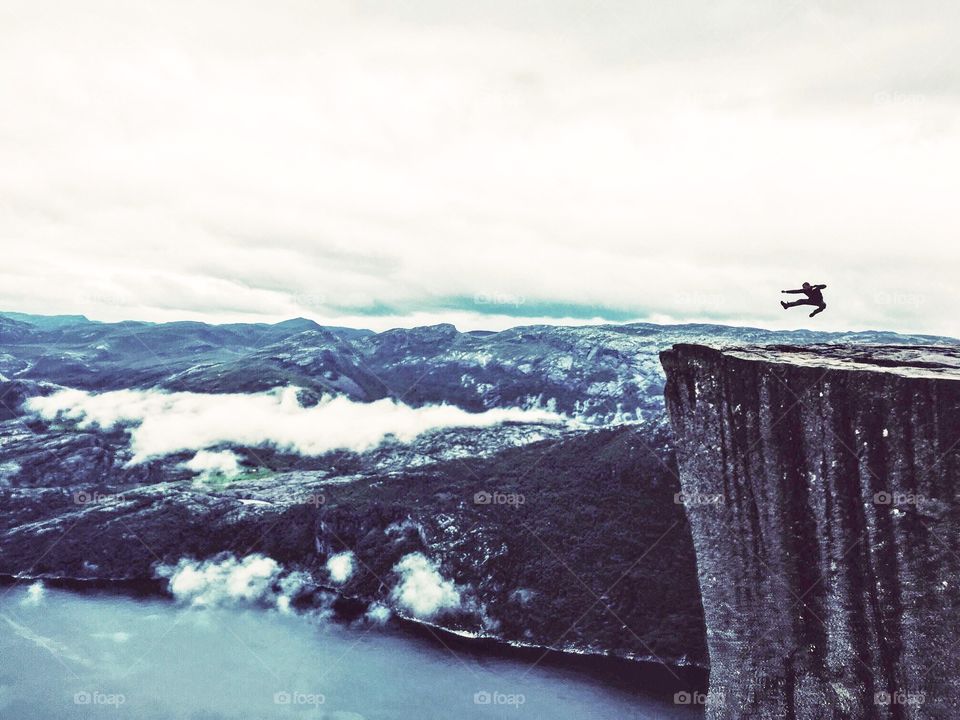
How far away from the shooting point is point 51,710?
3964 inches

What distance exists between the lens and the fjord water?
101 metres

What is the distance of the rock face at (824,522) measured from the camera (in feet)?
98.5

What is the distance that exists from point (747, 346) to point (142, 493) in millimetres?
212242

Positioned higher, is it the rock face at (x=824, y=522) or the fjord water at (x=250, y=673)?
the rock face at (x=824, y=522)

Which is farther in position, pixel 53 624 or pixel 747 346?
pixel 53 624

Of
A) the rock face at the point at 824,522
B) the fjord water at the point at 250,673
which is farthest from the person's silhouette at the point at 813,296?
the fjord water at the point at 250,673

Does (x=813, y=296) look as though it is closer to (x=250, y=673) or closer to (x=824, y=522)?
(x=824, y=522)

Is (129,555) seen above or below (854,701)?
below

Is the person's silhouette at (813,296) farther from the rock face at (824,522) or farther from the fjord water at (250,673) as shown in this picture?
the fjord water at (250,673)

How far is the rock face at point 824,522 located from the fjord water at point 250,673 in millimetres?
72598

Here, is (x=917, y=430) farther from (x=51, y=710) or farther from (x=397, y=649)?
(x=51, y=710)

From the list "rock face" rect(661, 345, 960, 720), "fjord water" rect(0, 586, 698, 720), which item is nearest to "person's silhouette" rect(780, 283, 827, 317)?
"rock face" rect(661, 345, 960, 720)

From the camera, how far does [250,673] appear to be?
117 m

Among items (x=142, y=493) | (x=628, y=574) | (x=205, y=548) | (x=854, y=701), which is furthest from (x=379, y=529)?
(x=854, y=701)
